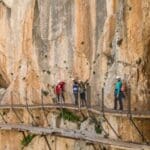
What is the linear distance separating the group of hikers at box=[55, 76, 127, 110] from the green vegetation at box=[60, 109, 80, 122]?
0.61 meters

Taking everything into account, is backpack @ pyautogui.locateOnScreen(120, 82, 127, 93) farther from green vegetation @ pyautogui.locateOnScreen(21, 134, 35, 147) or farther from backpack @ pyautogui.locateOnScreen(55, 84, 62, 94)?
green vegetation @ pyautogui.locateOnScreen(21, 134, 35, 147)

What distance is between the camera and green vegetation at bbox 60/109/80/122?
30.5 m

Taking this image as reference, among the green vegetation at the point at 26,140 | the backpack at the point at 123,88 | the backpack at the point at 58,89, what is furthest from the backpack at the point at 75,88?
the green vegetation at the point at 26,140

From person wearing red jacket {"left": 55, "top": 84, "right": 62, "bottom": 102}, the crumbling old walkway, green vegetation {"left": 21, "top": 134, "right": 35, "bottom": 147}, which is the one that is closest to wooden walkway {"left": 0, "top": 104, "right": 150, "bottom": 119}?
the crumbling old walkway

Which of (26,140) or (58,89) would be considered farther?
(26,140)

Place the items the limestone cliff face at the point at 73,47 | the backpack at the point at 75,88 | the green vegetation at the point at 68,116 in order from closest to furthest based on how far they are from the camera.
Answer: the limestone cliff face at the point at 73,47 < the backpack at the point at 75,88 < the green vegetation at the point at 68,116

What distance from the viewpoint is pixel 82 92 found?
2877 centimetres

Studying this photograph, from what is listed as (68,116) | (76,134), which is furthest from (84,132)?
(68,116)

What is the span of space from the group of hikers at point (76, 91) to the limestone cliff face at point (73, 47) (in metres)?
0.42

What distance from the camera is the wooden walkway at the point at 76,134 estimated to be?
23.2 m

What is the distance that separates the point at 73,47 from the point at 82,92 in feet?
10.8

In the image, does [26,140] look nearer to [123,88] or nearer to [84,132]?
[84,132]

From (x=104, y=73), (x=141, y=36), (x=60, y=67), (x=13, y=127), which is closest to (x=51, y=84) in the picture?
(x=60, y=67)

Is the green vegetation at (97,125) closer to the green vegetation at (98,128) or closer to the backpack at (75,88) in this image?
the green vegetation at (98,128)
